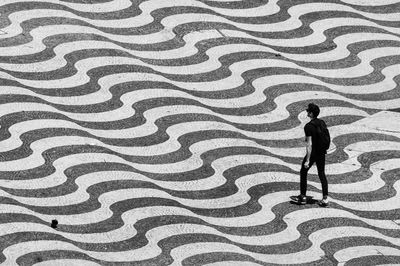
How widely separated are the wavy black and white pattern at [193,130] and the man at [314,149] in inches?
14.5

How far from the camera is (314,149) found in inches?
714

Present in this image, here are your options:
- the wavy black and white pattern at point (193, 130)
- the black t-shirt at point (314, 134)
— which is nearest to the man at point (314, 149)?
the black t-shirt at point (314, 134)

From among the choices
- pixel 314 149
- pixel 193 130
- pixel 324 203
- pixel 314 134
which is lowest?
pixel 324 203

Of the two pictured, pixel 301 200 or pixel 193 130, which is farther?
pixel 193 130

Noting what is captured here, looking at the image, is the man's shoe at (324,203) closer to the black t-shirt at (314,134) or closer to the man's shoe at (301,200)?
the man's shoe at (301,200)

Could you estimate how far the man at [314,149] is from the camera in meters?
18.0

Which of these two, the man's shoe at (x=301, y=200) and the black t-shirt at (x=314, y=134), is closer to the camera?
the black t-shirt at (x=314, y=134)

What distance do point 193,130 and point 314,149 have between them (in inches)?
116

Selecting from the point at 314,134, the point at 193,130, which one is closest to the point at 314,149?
the point at 314,134

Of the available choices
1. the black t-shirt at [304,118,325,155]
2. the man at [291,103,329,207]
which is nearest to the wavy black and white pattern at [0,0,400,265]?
the man at [291,103,329,207]

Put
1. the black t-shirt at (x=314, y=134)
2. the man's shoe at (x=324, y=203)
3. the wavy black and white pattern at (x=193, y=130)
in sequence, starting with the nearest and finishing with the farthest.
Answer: the wavy black and white pattern at (x=193, y=130), the black t-shirt at (x=314, y=134), the man's shoe at (x=324, y=203)

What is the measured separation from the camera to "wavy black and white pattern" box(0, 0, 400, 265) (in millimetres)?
17562

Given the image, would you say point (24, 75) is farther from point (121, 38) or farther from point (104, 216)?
point (104, 216)

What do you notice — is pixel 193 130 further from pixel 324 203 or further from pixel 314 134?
pixel 314 134
